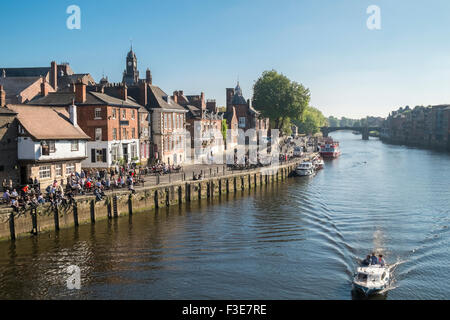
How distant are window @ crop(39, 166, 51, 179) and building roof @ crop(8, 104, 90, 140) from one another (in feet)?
8.79

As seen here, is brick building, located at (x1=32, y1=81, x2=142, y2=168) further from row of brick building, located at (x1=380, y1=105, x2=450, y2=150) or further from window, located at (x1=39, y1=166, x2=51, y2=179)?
row of brick building, located at (x1=380, y1=105, x2=450, y2=150)

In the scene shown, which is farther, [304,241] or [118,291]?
[304,241]

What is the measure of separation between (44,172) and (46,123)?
16.6 feet

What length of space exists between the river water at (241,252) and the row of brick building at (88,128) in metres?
8.52

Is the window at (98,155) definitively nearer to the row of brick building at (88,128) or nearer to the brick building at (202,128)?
the row of brick building at (88,128)

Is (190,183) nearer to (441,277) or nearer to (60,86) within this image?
(441,277)

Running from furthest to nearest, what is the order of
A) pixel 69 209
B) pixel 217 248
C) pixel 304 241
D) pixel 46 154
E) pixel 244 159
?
pixel 244 159 < pixel 46 154 < pixel 69 209 < pixel 304 241 < pixel 217 248

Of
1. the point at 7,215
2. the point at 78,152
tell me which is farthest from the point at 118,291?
the point at 78,152

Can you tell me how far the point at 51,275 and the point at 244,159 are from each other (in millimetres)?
40634

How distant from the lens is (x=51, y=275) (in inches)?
936

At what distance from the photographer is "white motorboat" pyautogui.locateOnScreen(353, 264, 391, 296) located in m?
22.0

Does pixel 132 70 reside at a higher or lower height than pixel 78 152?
higher

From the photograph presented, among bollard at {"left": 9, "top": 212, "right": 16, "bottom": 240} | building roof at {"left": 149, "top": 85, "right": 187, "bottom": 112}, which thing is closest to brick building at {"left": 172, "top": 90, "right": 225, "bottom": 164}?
building roof at {"left": 149, "top": 85, "right": 187, "bottom": 112}

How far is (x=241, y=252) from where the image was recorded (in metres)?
27.9
